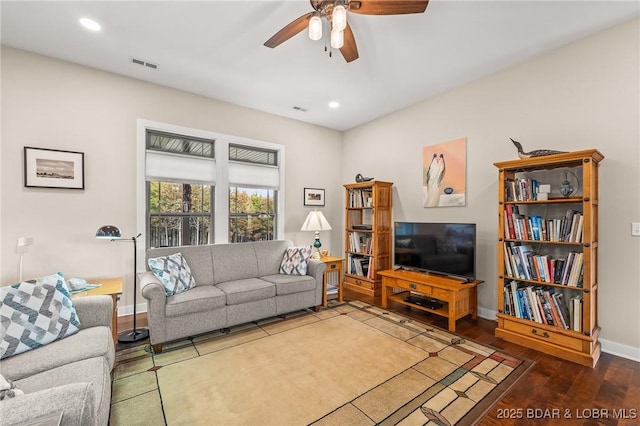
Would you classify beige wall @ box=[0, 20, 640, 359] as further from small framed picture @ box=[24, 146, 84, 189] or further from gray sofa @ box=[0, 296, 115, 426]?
gray sofa @ box=[0, 296, 115, 426]

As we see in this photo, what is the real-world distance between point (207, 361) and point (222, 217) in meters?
2.16

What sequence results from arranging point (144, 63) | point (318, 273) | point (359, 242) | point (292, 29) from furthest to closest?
1. point (359, 242)
2. point (318, 273)
3. point (144, 63)
4. point (292, 29)

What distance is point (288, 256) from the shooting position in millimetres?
3848

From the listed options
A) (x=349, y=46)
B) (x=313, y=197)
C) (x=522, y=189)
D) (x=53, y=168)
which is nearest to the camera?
(x=349, y=46)

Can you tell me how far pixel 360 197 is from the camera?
15.5 feet

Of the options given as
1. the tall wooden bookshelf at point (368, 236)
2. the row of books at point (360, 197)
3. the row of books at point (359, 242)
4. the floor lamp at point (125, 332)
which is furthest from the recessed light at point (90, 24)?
the row of books at point (359, 242)

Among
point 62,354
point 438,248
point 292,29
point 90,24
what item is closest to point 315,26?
point 292,29

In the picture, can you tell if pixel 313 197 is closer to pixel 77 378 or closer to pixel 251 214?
pixel 251 214

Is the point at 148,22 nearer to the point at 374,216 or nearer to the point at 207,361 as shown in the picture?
the point at 207,361

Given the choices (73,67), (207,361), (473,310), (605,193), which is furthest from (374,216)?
(73,67)

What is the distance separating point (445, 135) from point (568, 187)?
161 centimetres

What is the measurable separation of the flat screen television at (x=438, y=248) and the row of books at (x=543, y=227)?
0.40m

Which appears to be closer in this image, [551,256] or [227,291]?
[551,256]

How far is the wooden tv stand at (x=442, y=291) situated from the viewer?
3092 mm
